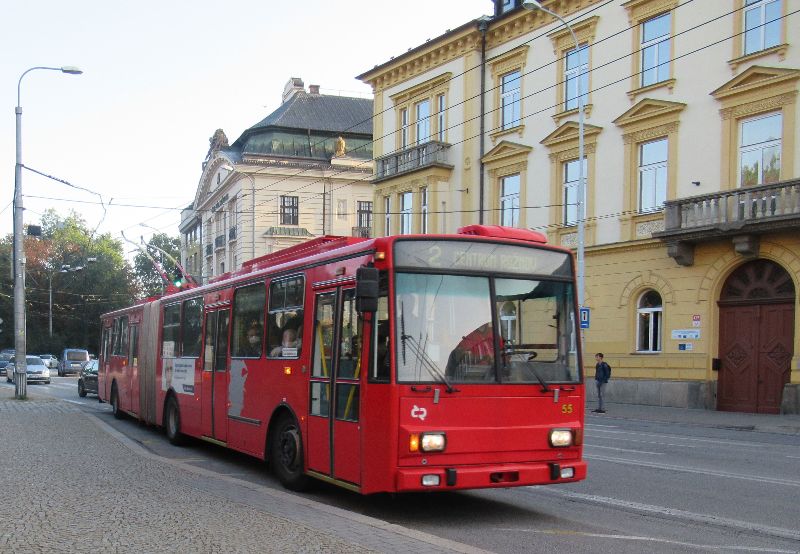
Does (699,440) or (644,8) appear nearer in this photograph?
(699,440)

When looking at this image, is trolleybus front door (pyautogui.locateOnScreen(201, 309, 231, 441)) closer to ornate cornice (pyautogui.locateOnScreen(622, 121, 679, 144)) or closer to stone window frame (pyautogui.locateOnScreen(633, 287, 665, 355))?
stone window frame (pyautogui.locateOnScreen(633, 287, 665, 355))

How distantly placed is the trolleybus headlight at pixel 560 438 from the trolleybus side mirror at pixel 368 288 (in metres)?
2.23

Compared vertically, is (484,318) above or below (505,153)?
below

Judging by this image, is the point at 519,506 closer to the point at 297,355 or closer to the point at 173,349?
the point at 297,355

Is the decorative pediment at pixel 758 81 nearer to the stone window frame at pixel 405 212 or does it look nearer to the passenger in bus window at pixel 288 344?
the stone window frame at pixel 405 212

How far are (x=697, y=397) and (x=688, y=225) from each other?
4922 millimetres

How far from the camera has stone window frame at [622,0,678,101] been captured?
91.8ft

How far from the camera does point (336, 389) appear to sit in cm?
937

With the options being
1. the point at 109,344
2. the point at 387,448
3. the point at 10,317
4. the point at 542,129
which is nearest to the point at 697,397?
the point at 542,129

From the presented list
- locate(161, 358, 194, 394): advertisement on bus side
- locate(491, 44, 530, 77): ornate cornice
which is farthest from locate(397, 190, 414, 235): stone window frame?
Answer: locate(161, 358, 194, 394): advertisement on bus side

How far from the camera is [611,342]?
1171 inches

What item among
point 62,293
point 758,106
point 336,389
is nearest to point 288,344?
point 336,389

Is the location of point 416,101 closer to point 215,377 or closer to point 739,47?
point 739,47

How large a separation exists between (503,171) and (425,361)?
27.2 m
